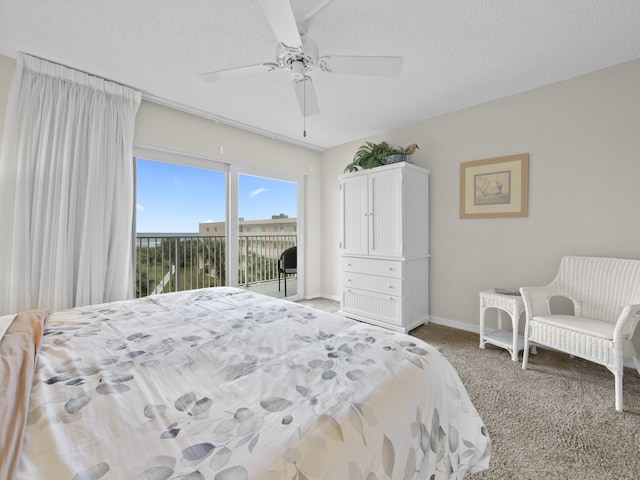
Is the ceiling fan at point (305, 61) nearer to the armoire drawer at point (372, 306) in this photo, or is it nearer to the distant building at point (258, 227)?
the distant building at point (258, 227)

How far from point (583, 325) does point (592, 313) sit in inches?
19.2

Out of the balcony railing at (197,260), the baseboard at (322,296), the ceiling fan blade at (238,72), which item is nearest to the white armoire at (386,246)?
the baseboard at (322,296)

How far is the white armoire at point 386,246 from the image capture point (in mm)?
3049

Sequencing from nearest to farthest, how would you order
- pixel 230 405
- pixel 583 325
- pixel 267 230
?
1. pixel 230 405
2. pixel 583 325
3. pixel 267 230

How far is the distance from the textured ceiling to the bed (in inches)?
75.1

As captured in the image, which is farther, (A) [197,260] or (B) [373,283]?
(A) [197,260]

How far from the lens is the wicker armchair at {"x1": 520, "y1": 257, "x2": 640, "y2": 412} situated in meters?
1.76

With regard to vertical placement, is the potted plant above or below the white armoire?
above

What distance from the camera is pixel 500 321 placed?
2846mm

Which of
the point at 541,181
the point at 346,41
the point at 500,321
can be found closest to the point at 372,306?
the point at 500,321

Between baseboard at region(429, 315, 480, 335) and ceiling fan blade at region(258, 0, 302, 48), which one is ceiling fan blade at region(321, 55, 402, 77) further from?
baseboard at region(429, 315, 480, 335)

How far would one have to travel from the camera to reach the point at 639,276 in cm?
205

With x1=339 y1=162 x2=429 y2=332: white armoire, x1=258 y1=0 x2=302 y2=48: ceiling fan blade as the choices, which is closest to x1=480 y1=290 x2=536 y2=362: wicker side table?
x1=339 y1=162 x2=429 y2=332: white armoire

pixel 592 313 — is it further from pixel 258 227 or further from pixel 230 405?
pixel 258 227
